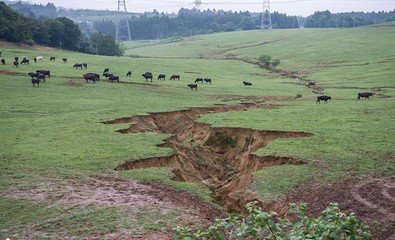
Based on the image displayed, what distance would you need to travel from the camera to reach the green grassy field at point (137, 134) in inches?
595

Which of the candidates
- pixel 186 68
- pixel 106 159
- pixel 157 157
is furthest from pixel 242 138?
pixel 186 68

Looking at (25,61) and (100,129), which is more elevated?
(25,61)

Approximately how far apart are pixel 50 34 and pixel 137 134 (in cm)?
6418

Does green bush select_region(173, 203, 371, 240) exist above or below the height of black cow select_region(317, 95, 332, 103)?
above

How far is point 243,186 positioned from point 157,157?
4.83 metres

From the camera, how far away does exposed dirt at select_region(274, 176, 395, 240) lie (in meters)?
14.4

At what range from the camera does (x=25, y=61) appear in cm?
5469

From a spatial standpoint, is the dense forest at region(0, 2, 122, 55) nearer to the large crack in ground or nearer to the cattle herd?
the cattle herd

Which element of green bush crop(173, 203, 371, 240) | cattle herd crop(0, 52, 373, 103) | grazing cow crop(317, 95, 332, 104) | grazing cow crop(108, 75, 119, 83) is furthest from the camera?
grazing cow crop(108, 75, 119, 83)

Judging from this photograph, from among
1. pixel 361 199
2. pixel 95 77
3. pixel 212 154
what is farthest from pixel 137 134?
pixel 95 77

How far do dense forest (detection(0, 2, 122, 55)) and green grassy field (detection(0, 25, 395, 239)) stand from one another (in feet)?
32.4

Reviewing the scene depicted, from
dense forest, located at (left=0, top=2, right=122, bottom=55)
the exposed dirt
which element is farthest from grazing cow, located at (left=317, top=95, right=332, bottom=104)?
dense forest, located at (left=0, top=2, right=122, bottom=55)

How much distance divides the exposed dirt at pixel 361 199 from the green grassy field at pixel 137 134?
30.0 inches

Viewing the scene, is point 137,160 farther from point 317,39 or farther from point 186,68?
point 317,39
